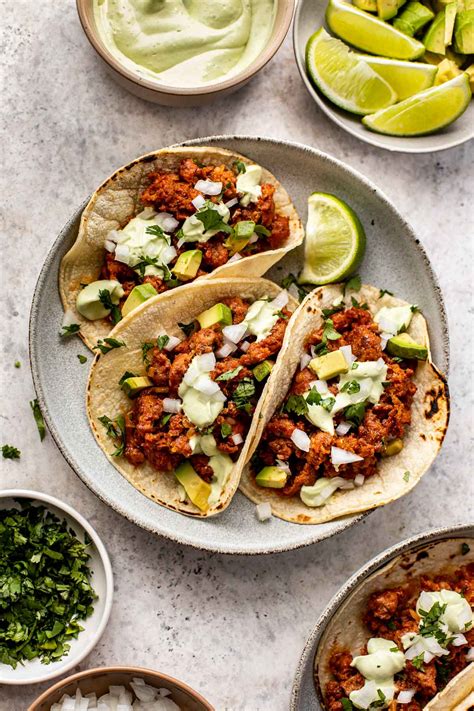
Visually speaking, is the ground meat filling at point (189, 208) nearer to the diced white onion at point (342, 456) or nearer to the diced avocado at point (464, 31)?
the diced white onion at point (342, 456)

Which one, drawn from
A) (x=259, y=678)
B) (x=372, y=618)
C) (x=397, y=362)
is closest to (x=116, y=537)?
(x=259, y=678)

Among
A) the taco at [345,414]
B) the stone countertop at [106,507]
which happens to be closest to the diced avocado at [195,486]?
the taco at [345,414]

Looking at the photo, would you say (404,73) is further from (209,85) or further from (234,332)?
(234,332)

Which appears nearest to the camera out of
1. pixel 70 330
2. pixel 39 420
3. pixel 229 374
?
pixel 229 374

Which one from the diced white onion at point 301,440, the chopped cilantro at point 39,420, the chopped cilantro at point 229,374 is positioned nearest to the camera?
the chopped cilantro at point 229,374

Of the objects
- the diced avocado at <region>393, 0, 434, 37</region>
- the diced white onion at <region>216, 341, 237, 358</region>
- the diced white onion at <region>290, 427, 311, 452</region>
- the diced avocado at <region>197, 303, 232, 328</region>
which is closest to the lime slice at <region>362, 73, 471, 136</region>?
the diced avocado at <region>393, 0, 434, 37</region>

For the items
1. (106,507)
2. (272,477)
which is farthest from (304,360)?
(106,507)
